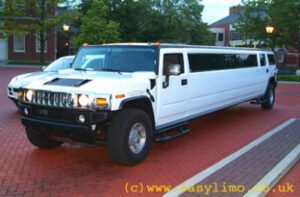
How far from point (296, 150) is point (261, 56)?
597 cm

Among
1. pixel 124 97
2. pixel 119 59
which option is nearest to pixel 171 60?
pixel 119 59

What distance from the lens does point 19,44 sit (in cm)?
4331

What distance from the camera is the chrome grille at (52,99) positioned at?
6.01 metres

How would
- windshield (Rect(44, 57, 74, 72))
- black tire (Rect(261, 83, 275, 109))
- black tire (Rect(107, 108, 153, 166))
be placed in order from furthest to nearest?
1. black tire (Rect(261, 83, 275, 109))
2. windshield (Rect(44, 57, 74, 72))
3. black tire (Rect(107, 108, 153, 166))

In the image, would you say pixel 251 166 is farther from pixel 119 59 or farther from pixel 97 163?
pixel 119 59

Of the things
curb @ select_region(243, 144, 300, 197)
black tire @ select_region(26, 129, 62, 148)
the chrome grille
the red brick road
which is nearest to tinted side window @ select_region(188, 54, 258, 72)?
the red brick road

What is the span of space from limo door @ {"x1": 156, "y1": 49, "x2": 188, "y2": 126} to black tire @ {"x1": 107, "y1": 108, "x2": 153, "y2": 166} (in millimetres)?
747

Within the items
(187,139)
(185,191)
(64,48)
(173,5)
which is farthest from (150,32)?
(185,191)

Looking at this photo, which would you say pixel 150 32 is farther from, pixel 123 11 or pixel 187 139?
pixel 187 139

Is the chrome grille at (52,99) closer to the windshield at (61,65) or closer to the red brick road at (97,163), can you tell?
the red brick road at (97,163)

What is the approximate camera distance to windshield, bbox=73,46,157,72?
23.4ft

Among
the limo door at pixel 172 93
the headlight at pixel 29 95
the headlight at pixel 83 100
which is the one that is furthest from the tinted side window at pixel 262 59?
the headlight at pixel 29 95

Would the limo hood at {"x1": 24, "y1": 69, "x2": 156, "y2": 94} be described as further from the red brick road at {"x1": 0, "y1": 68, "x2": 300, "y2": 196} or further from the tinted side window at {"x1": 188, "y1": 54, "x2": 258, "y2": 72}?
the tinted side window at {"x1": 188, "y1": 54, "x2": 258, "y2": 72}

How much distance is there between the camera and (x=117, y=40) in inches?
1559
